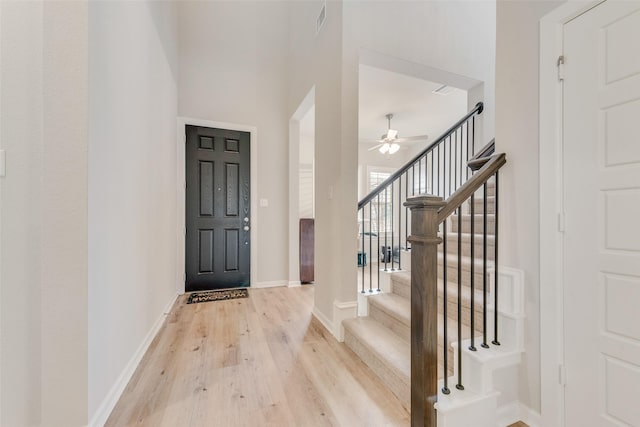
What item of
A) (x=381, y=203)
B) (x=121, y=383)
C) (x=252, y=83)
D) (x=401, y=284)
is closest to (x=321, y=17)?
(x=252, y=83)

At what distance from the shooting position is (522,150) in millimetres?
1384

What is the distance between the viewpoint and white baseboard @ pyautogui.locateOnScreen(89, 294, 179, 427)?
129 cm

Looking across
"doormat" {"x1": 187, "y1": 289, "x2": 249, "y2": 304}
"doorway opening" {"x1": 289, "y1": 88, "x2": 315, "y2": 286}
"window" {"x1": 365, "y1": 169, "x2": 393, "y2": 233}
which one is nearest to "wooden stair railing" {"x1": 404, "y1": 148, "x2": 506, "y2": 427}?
"doormat" {"x1": 187, "y1": 289, "x2": 249, "y2": 304}

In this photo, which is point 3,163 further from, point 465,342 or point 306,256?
point 306,256

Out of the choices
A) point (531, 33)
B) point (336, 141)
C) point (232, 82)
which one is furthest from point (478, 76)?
point (232, 82)

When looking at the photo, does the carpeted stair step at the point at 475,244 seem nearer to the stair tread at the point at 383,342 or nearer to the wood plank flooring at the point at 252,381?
the stair tread at the point at 383,342

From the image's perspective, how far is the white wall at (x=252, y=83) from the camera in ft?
11.7

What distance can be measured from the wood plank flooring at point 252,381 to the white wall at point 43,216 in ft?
1.35

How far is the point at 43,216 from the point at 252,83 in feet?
10.9

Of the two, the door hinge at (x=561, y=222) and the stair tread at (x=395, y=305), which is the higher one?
the door hinge at (x=561, y=222)

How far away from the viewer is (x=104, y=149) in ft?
4.58

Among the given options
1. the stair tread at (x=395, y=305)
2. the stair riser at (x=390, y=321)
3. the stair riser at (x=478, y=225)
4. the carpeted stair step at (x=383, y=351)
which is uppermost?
the stair riser at (x=478, y=225)

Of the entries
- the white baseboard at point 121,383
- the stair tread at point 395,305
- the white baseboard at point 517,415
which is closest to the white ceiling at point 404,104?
the stair tread at point 395,305

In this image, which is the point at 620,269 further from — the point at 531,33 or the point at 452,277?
the point at 531,33
